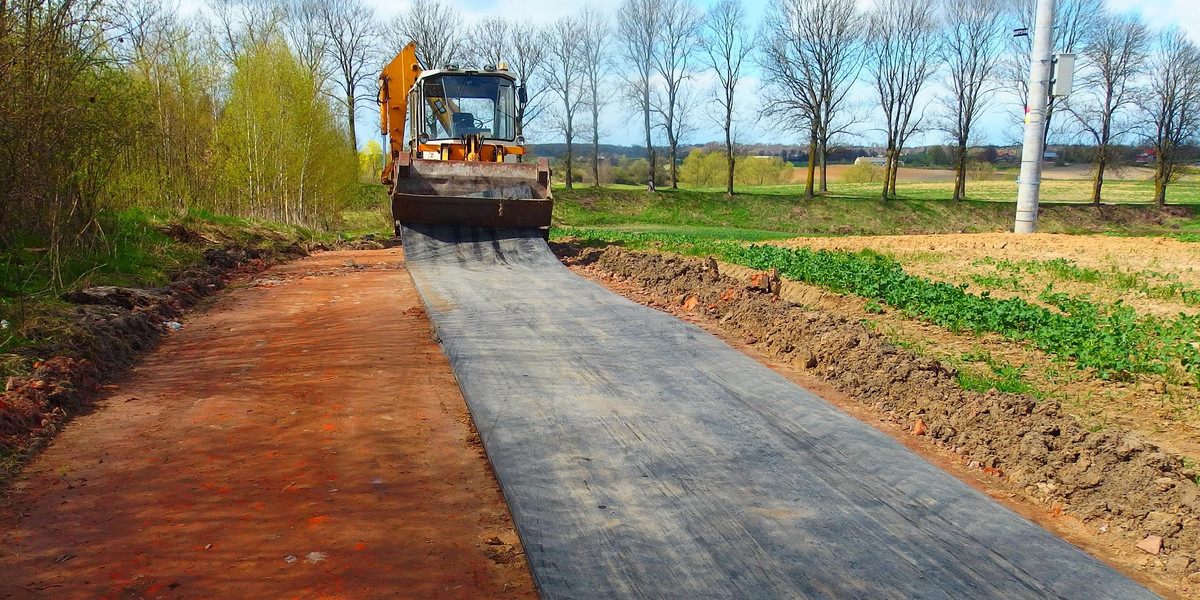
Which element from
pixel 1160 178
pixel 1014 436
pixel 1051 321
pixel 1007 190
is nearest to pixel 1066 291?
pixel 1051 321

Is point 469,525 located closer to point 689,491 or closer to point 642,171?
point 689,491

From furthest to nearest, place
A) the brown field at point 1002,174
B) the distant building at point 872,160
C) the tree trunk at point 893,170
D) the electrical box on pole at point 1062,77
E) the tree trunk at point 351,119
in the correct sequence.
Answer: the distant building at point 872,160, the brown field at point 1002,174, the tree trunk at point 893,170, the tree trunk at point 351,119, the electrical box on pole at point 1062,77

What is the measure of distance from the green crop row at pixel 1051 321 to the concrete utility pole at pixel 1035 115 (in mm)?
8540

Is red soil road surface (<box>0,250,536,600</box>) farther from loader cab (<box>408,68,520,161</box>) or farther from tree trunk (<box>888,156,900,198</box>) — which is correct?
tree trunk (<box>888,156,900,198</box>)

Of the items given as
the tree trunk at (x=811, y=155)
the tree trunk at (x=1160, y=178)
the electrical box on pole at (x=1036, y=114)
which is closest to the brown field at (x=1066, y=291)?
the electrical box on pole at (x=1036, y=114)

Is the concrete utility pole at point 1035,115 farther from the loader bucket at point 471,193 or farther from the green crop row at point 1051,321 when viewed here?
the loader bucket at point 471,193

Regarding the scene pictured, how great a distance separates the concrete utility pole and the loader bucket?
1052cm

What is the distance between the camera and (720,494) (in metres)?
4.12

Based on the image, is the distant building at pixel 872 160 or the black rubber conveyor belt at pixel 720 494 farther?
the distant building at pixel 872 160

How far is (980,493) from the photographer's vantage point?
427cm

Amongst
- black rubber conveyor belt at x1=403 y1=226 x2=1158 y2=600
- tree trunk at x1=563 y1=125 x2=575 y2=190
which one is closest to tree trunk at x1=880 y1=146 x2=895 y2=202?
tree trunk at x1=563 y1=125 x2=575 y2=190

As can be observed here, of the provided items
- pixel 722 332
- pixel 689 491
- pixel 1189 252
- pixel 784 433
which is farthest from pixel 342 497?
pixel 1189 252

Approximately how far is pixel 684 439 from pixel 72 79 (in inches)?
354

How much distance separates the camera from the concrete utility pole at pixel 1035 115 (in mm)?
17422
